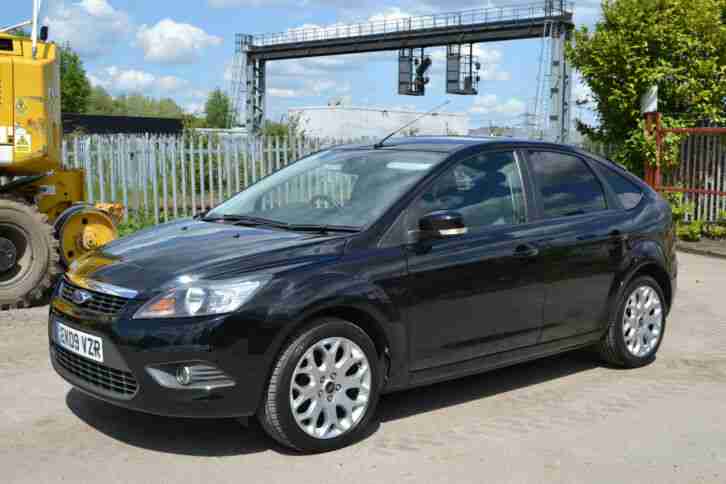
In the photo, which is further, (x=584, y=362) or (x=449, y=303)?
(x=584, y=362)

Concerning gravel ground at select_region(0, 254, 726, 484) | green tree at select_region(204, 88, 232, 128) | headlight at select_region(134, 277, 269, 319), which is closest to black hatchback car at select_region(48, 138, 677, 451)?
headlight at select_region(134, 277, 269, 319)

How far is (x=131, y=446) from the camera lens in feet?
16.0

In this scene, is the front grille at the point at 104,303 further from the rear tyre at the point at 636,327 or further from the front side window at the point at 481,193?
the rear tyre at the point at 636,327

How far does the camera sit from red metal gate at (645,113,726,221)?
51.7 ft

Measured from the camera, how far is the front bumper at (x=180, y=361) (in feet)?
14.5

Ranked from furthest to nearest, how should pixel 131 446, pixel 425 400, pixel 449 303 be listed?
1. pixel 425 400
2. pixel 449 303
3. pixel 131 446

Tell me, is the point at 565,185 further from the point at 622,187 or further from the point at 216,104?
the point at 216,104

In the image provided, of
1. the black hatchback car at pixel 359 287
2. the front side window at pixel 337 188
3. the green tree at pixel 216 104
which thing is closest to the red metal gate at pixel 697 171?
the black hatchback car at pixel 359 287

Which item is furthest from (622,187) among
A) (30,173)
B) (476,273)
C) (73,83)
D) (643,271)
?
(73,83)

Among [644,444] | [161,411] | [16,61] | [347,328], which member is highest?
[16,61]

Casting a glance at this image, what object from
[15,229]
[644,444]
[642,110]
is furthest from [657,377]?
[642,110]

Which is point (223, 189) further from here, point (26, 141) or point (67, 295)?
point (67, 295)

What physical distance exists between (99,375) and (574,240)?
10.5 feet

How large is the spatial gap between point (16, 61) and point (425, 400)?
582 centimetres
